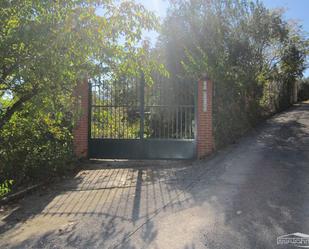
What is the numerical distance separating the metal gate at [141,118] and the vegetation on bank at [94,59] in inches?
18.0

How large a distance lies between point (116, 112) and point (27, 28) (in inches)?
217

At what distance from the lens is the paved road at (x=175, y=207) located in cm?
425

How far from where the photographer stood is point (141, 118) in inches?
373

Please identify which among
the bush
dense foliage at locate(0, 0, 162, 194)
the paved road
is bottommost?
the paved road

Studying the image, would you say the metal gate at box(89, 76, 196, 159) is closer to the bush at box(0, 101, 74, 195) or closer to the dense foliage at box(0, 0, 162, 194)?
the bush at box(0, 101, 74, 195)

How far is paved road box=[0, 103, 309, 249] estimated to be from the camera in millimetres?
4246

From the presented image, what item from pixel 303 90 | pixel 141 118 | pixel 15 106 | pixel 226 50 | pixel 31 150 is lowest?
pixel 31 150

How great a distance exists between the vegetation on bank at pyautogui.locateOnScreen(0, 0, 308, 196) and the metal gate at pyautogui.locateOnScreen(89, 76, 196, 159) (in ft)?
1.50

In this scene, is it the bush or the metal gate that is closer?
the bush

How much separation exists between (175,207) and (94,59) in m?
2.71

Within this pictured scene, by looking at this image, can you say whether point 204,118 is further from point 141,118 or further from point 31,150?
point 31,150

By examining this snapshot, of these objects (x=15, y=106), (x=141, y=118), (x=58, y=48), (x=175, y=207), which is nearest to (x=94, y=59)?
(x=58, y=48)

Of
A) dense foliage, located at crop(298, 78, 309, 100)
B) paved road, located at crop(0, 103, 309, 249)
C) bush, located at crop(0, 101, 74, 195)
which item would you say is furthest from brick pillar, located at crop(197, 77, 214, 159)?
dense foliage, located at crop(298, 78, 309, 100)

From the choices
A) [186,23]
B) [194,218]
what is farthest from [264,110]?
[194,218]
